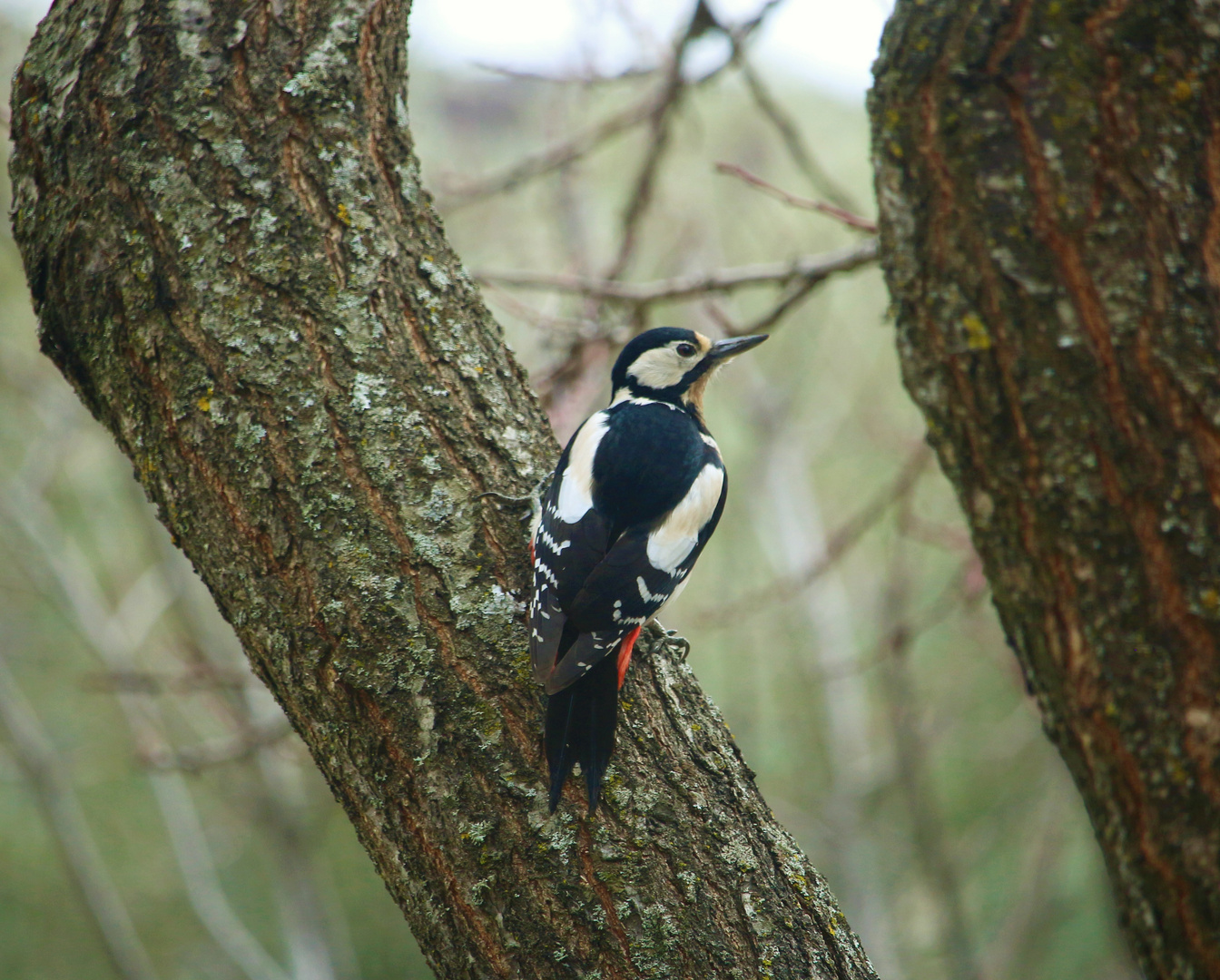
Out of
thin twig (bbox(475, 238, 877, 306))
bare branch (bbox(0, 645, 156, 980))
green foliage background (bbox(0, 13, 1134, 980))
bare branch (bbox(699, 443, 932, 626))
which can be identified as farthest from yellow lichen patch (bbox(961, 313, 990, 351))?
bare branch (bbox(0, 645, 156, 980))

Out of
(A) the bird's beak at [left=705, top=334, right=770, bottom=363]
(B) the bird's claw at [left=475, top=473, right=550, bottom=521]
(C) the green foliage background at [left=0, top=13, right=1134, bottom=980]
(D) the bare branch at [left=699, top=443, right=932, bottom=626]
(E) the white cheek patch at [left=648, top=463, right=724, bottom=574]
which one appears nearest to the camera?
(B) the bird's claw at [left=475, top=473, right=550, bottom=521]

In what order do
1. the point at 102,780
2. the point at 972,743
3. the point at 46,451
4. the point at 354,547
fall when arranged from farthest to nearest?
1. the point at 972,743
2. the point at 102,780
3. the point at 46,451
4. the point at 354,547

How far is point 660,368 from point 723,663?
622cm

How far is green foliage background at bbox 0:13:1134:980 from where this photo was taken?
255 inches

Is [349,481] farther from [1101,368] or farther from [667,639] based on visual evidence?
[1101,368]

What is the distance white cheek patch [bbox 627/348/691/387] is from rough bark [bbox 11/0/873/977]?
4.46 ft

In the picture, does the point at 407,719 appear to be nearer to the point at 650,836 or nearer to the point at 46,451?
the point at 650,836

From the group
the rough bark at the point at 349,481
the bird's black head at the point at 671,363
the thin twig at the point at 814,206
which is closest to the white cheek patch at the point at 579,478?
the rough bark at the point at 349,481

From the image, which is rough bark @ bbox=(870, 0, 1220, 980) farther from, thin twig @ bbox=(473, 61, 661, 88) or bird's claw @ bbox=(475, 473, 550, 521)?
thin twig @ bbox=(473, 61, 661, 88)

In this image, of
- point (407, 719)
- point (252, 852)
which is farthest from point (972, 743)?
point (407, 719)

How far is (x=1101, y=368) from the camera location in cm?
118

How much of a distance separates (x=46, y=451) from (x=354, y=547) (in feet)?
19.0

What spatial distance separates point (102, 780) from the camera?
810 cm

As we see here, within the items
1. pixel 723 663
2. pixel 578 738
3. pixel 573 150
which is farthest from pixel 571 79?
pixel 723 663
